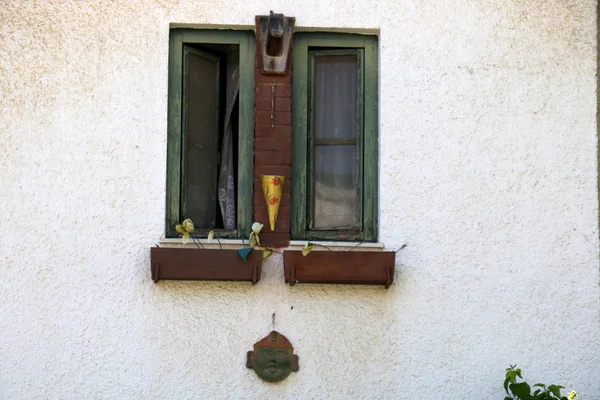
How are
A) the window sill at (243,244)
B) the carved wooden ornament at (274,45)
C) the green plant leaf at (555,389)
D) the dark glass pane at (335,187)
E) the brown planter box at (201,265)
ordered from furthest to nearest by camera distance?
the dark glass pane at (335,187), the carved wooden ornament at (274,45), the window sill at (243,244), the brown planter box at (201,265), the green plant leaf at (555,389)

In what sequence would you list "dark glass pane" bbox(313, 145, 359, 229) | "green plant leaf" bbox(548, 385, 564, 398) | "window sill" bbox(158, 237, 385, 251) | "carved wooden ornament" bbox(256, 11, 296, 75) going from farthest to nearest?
1. "dark glass pane" bbox(313, 145, 359, 229)
2. "carved wooden ornament" bbox(256, 11, 296, 75)
3. "window sill" bbox(158, 237, 385, 251)
4. "green plant leaf" bbox(548, 385, 564, 398)

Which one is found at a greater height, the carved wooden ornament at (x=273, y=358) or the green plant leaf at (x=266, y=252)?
the green plant leaf at (x=266, y=252)

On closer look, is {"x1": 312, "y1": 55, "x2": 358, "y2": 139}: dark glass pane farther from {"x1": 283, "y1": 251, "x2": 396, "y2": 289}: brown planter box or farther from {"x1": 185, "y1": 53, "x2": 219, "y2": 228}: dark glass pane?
{"x1": 283, "y1": 251, "x2": 396, "y2": 289}: brown planter box

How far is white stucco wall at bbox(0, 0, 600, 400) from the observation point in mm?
5199

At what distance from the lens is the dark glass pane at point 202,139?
552 cm

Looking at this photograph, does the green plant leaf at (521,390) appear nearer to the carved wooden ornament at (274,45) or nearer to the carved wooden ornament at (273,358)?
the carved wooden ornament at (273,358)

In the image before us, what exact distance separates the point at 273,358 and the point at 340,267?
64 cm

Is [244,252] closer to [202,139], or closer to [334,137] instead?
[202,139]

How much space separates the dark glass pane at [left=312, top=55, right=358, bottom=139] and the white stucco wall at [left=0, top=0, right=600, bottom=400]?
25cm

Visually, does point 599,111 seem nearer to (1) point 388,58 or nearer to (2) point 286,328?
(1) point 388,58

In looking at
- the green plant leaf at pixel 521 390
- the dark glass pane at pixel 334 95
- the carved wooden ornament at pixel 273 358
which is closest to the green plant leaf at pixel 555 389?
the green plant leaf at pixel 521 390

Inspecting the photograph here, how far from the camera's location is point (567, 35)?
5500 millimetres

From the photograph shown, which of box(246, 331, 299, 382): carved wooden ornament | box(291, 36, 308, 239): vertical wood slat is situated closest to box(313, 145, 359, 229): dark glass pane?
box(291, 36, 308, 239): vertical wood slat

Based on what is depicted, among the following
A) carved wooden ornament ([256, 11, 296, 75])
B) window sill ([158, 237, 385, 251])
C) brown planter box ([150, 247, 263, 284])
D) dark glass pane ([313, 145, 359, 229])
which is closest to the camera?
brown planter box ([150, 247, 263, 284])
